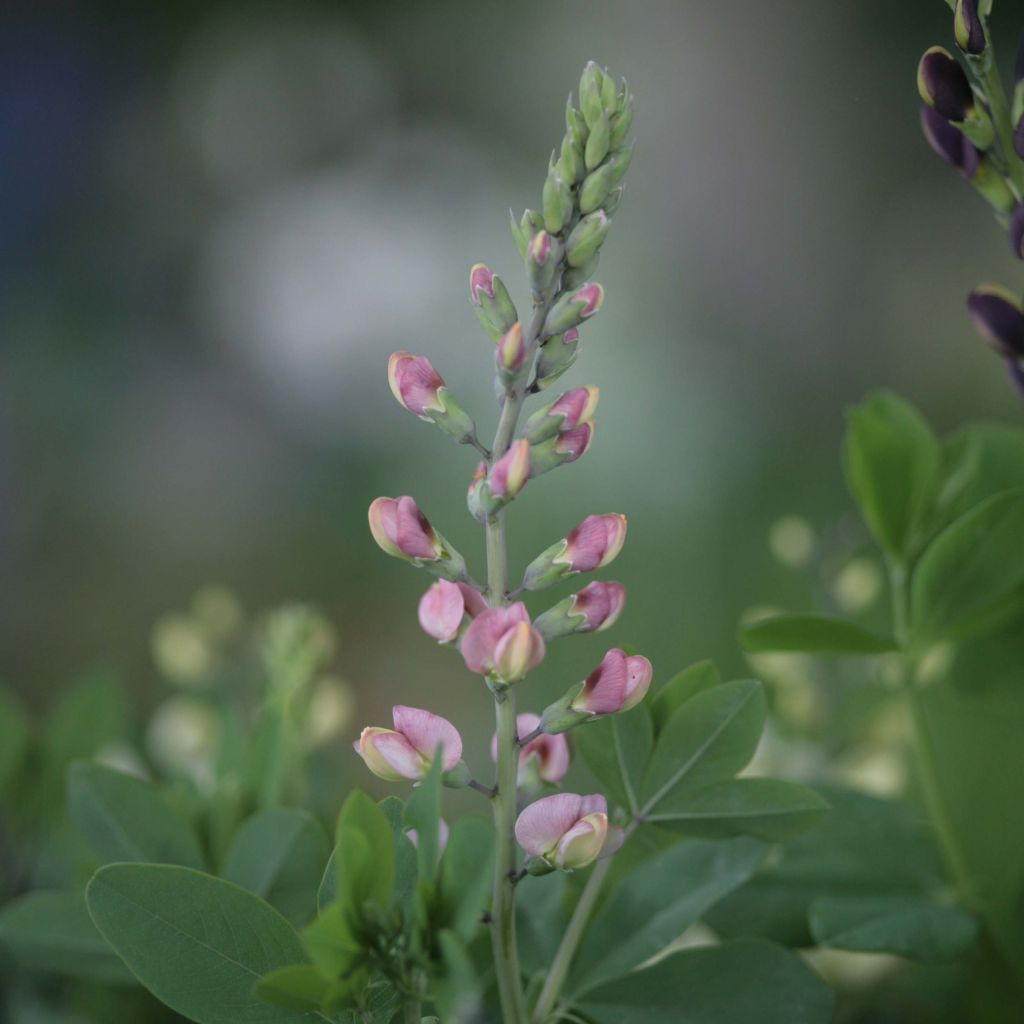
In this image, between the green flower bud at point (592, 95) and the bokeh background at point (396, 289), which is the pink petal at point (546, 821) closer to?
the green flower bud at point (592, 95)

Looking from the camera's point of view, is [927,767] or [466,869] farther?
[927,767]

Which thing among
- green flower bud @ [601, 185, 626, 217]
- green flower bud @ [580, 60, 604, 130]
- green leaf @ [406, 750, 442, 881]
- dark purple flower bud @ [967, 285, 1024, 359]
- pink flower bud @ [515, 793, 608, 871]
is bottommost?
pink flower bud @ [515, 793, 608, 871]

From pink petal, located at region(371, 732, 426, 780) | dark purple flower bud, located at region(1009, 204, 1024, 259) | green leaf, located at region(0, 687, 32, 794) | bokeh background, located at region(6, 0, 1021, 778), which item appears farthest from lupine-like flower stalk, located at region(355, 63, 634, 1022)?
bokeh background, located at region(6, 0, 1021, 778)

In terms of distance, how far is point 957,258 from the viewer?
4.38 feet

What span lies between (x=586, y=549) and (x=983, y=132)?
0.16m

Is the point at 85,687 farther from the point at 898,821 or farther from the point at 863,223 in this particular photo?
the point at 863,223

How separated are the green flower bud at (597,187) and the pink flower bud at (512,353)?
0.04m

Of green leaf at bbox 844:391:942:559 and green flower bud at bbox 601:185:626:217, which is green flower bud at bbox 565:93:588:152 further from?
green leaf at bbox 844:391:942:559

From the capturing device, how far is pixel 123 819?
0.33 m

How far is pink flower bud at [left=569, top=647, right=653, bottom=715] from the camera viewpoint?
241 mm

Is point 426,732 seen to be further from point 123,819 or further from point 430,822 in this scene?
point 123,819

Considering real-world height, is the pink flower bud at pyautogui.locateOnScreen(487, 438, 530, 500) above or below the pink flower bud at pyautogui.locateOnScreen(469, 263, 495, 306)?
below

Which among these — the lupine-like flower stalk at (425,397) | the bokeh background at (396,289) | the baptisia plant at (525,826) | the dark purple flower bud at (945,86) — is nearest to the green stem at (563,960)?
the baptisia plant at (525,826)

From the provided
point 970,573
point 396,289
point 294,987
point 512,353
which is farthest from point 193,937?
point 396,289
